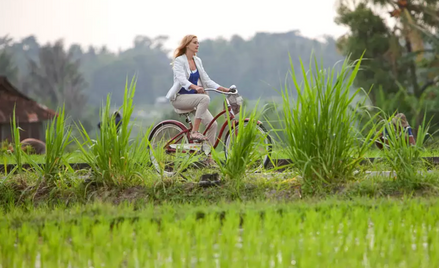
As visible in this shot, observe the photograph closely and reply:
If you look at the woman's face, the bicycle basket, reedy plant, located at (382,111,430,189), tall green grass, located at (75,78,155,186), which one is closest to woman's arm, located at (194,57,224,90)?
the woman's face

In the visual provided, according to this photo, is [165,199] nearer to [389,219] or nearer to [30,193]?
[30,193]

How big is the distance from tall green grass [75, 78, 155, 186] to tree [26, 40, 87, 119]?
46.9 m

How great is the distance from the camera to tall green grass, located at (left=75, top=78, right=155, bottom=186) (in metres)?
7.30

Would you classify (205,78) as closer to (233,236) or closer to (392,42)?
(233,236)

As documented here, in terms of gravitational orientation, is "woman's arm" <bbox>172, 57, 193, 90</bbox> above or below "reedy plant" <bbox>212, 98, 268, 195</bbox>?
above

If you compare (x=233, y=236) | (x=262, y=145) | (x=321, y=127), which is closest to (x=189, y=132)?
(x=262, y=145)

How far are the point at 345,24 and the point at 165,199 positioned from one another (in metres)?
16.4

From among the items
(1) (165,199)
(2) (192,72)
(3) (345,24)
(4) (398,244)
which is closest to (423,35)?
(3) (345,24)

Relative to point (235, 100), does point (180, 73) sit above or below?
above

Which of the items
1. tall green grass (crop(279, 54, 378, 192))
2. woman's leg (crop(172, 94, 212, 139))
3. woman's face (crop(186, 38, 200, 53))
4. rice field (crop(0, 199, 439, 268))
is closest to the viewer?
rice field (crop(0, 199, 439, 268))

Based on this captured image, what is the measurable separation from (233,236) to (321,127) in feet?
7.82

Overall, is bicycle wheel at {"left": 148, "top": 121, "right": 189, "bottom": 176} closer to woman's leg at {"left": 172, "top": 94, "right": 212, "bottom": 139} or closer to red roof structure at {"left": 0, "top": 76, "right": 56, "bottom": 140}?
woman's leg at {"left": 172, "top": 94, "right": 212, "bottom": 139}

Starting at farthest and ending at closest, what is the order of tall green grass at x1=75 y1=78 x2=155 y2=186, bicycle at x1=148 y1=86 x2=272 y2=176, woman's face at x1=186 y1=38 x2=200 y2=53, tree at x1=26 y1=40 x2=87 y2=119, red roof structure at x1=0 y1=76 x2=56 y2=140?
tree at x1=26 y1=40 x2=87 y2=119 < red roof structure at x1=0 y1=76 x2=56 y2=140 < woman's face at x1=186 y1=38 x2=200 y2=53 < bicycle at x1=148 y1=86 x2=272 y2=176 < tall green grass at x1=75 y1=78 x2=155 y2=186

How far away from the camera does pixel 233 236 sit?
4797 millimetres
